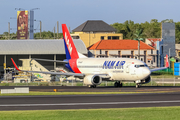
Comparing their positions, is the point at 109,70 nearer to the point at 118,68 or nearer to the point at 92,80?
the point at 118,68

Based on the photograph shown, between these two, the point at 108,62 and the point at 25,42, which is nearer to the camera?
the point at 108,62

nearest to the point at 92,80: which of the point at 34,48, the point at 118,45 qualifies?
the point at 34,48

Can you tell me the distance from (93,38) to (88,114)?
12422 cm

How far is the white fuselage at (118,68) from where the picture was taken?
4721 cm

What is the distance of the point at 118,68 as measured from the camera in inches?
1946

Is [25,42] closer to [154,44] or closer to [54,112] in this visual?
[154,44]

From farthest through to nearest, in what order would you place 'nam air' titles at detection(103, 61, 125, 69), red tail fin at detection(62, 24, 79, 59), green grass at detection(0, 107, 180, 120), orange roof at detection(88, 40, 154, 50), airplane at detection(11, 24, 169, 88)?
orange roof at detection(88, 40, 154, 50) < red tail fin at detection(62, 24, 79, 59) < 'nam air' titles at detection(103, 61, 125, 69) < airplane at detection(11, 24, 169, 88) < green grass at detection(0, 107, 180, 120)

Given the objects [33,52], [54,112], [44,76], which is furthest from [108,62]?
[33,52]

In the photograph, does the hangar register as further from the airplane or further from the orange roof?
the orange roof

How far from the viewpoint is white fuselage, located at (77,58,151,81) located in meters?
47.2

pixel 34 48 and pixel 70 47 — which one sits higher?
pixel 34 48

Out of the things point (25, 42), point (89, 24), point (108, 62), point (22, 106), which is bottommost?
point (22, 106)

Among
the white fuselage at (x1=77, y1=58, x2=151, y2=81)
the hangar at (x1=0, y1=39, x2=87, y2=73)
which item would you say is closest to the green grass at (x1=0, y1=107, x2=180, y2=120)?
the white fuselage at (x1=77, y1=58, x2=151, y2=81)

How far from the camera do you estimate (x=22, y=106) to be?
85.3ft
